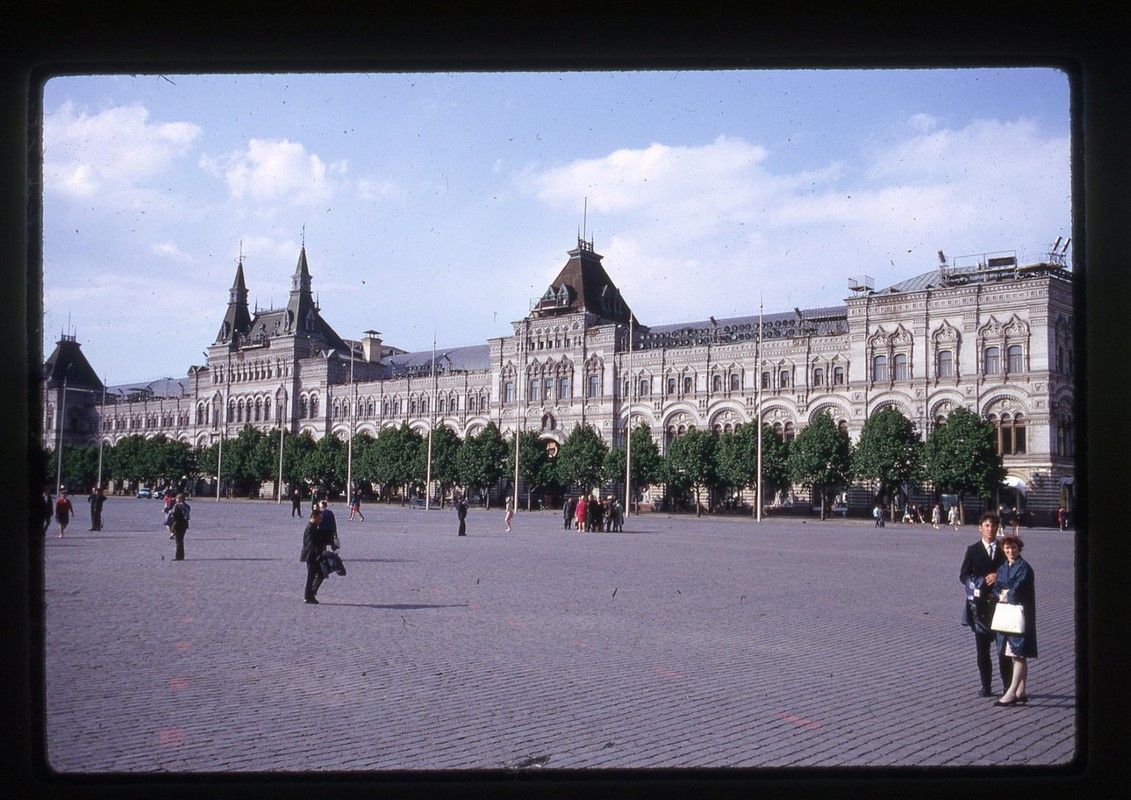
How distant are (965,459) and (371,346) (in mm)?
55021

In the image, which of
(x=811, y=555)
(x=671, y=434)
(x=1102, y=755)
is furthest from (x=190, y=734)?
(x=671, y=434)

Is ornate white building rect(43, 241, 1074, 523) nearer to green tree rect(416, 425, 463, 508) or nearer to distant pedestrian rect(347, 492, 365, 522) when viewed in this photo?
green tree rect(416, 425, 463, 508)

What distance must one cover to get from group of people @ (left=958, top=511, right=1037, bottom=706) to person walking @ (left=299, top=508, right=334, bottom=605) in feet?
24.9

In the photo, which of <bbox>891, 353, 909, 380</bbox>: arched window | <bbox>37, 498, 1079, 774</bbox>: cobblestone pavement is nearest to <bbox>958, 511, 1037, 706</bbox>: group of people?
<bbox>37, 498, 1079, 774</bbox>: cobblestone pavement

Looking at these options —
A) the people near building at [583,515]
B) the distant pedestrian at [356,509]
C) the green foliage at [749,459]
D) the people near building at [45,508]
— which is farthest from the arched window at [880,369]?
the people near building at [45,508]

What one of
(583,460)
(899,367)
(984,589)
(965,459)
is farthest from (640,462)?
(984,589)

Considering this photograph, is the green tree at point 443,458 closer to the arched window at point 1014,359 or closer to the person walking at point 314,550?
the arched window at point 1014,359

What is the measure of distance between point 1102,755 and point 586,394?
58.6m

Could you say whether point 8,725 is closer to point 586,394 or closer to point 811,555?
point 811,555

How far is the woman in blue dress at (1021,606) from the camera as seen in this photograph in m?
7.03

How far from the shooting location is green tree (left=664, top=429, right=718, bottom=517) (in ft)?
171

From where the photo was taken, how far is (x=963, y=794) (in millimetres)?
4430

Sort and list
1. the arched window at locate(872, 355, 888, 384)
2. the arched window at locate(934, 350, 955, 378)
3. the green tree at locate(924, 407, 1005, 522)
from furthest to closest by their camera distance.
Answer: the arched window at locate(872, 355, 888, 384) → the arched window at locate(934, 350, 955, 378) → the green tree at locate(924, 407, 1005, 522)

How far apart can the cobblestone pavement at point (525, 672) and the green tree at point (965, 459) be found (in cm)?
2642
